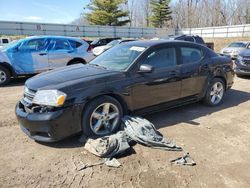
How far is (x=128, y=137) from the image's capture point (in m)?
3.80

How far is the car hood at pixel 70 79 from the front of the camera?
3652 millimetres

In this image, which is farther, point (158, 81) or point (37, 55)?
point (37, 55)

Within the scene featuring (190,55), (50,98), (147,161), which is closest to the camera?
(147,161)

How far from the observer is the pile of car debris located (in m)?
3.35

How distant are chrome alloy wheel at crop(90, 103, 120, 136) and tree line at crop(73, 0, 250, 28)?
39470 mm

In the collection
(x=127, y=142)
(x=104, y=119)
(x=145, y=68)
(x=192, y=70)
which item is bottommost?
(x=127, y=142)

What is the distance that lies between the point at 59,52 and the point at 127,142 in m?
6.16

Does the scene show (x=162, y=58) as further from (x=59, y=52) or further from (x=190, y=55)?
(x=59, y=52)

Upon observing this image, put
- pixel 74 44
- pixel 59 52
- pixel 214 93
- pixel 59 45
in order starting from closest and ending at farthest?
pixel 214 93, pixel 59 52, pixel 59 45, pixel 74 44

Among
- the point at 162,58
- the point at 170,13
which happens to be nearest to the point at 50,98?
the point at 162,58

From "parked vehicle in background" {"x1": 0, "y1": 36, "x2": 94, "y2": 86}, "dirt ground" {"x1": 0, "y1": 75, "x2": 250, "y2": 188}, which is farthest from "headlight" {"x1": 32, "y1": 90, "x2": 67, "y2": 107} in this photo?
"parked vehicle in background" {"x1": 0, "y1": 36, "x2": 94, "y2": 86}

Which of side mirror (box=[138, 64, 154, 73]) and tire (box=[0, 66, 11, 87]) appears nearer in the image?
side mirror (box=[138, 64, 154, 73])

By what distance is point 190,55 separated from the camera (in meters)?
5.18

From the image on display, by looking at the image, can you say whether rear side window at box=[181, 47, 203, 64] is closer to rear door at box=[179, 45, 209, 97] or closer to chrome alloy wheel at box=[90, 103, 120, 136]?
rear door at box=[179, 45, 209, 97]
